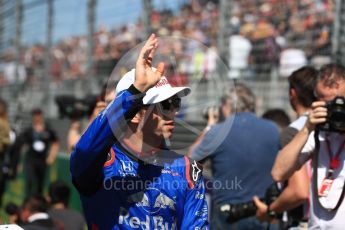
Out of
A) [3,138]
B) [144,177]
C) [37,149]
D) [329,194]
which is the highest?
[144,177]

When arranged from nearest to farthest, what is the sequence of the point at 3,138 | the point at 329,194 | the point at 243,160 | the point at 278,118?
the point at 329,194
the point at 243,160
the point at 278,118
the point at 3,138

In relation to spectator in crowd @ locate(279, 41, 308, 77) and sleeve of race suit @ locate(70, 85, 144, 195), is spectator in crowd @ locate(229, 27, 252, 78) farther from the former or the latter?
sleeve of race suit @ locate(70, 85, 144, 195)

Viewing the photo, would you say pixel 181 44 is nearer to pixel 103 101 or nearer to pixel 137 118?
pixel 137 118

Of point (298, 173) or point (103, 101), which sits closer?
point (298, 173)

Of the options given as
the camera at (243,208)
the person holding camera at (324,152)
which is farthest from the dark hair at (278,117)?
the person holding camera at (324,152)

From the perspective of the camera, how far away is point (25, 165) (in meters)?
13.5

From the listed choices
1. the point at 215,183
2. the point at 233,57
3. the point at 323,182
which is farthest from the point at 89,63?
the point at 323,182

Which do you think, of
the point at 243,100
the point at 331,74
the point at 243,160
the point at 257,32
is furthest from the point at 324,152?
the point at 257,32

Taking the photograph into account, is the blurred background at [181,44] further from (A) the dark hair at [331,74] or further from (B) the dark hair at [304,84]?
(A) the dark hair at [331,74]

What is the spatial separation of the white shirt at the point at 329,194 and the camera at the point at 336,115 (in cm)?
→ 20

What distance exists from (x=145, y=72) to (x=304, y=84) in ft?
7.71

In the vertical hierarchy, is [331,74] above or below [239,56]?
above

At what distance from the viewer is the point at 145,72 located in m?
3.17

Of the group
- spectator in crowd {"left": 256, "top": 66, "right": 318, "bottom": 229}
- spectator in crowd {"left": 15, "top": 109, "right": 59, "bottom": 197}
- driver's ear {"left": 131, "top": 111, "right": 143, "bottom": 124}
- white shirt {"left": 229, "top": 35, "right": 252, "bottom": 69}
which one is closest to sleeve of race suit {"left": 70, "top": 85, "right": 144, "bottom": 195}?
driver's ear {"left": 131, "top": 111, "right": 143, "bottom": 124}
